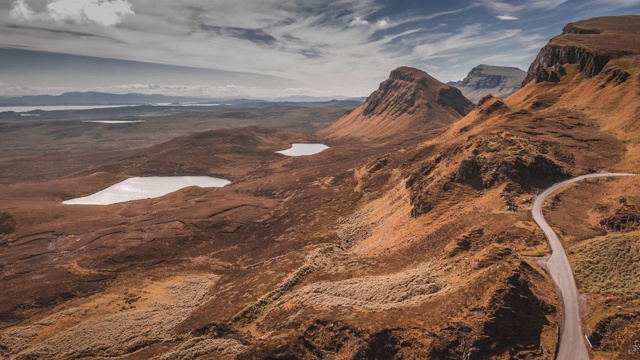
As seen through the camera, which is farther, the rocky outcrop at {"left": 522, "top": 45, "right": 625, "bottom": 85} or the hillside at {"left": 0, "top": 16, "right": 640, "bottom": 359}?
the rocky outcrop at {"left": 522, "top": 45, "right": 625, "bottom": 85}

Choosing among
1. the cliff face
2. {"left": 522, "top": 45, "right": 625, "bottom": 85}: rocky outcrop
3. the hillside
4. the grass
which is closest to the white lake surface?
the hillside

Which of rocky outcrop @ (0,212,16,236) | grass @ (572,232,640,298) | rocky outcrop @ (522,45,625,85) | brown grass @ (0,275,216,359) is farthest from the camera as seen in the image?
rocky outcrop @ (522,45,625,85)

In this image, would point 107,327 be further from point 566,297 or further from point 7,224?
point 7,224

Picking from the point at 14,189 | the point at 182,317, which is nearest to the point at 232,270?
the point at 182,317

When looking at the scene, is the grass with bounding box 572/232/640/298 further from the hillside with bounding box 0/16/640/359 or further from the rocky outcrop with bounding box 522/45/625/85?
the rocky outcrop with bounding box 522/45/625/85

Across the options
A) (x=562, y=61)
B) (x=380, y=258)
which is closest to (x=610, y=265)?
(x=380, y=258)

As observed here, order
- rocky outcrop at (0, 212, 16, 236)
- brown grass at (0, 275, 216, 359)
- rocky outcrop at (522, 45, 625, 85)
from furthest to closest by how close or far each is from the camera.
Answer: rocky outcrop at (522, 45, 625, 85) < rocky outcrop at (0, 212, 16, 236) < brown grass at (0, 275, 216, 359)

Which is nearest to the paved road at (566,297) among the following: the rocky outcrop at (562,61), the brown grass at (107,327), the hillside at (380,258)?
the hillside at (380,258)
